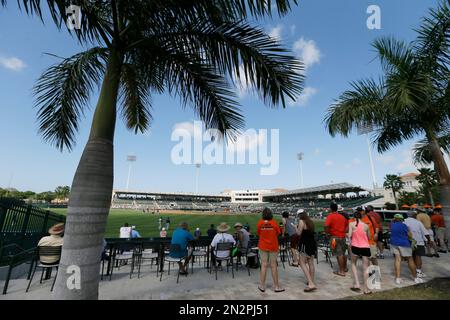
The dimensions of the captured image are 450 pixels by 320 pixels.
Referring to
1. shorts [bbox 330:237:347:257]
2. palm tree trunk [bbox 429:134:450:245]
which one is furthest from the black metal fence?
palm tree trunk [bbox 429:134:450:245]

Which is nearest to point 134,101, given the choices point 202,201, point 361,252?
point 361,252

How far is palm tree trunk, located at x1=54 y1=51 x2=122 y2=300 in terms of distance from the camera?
2404 mm

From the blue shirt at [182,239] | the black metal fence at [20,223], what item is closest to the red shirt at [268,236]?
the blue shirt at [182,239]

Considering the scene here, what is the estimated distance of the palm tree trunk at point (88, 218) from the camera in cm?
240

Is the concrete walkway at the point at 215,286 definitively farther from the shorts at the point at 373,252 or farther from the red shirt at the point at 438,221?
the red shirt at the point at 438,221

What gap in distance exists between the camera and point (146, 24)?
123 inches

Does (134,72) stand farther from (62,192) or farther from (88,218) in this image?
(62,192)

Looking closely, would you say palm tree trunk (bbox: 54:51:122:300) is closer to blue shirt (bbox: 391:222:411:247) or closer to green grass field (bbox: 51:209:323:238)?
blue shirt (bbox: 391:222:411:247)

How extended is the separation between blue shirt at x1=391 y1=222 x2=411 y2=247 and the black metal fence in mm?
10725

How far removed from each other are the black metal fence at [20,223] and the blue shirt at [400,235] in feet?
35.2

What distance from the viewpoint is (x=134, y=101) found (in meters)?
5.44

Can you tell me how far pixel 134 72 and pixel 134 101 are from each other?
1156 millimetres
